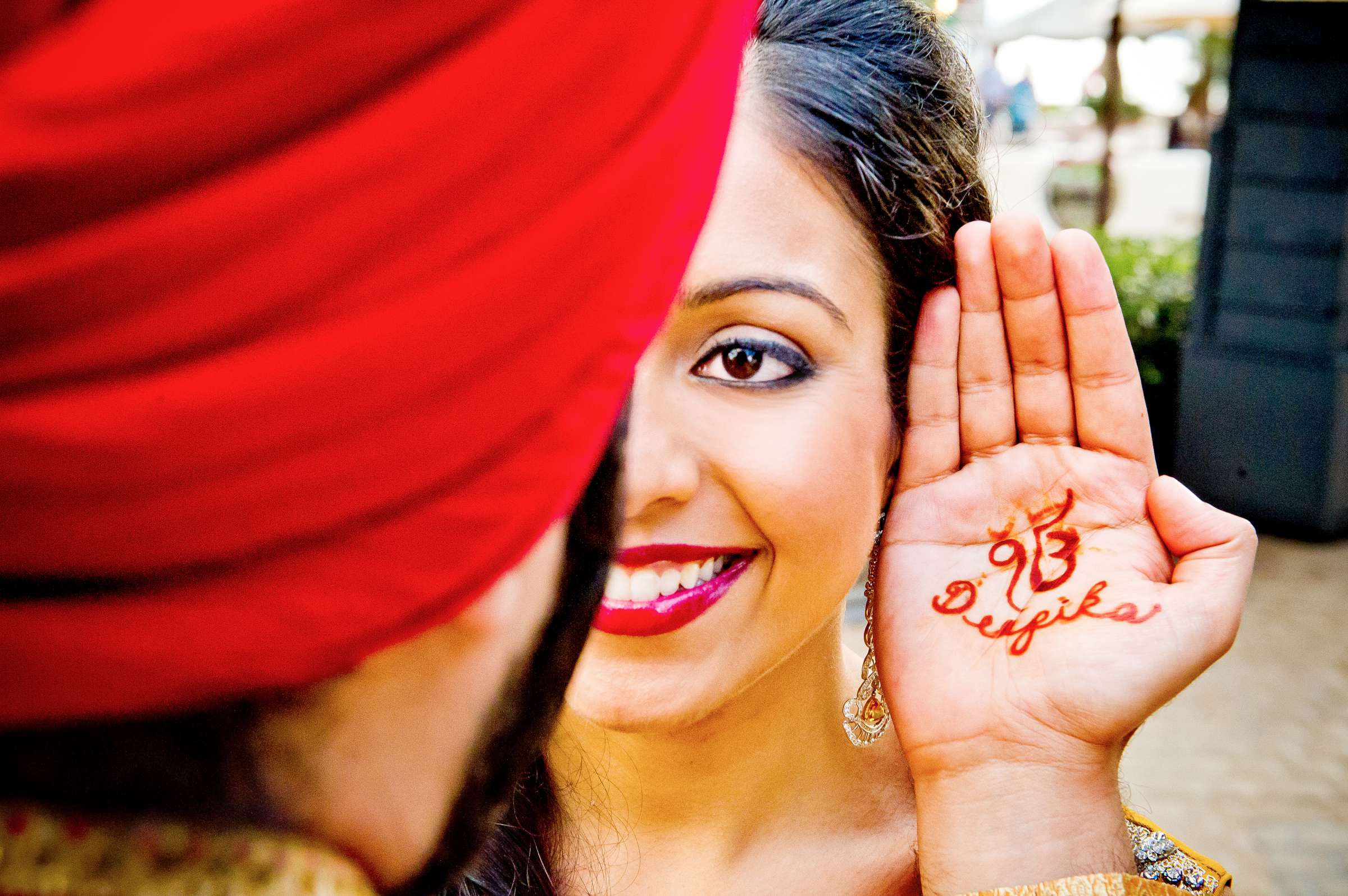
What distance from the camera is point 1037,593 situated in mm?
1860

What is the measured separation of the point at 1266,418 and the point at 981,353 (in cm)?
574

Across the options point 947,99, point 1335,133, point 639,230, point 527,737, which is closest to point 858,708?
point 947,99

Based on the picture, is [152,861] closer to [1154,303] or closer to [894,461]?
[894,461]

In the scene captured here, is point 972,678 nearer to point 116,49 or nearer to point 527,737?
point 527,737

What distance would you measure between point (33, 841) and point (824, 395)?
4.55 ft

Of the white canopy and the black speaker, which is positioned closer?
the black speaker

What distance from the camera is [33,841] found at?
580 millimetres

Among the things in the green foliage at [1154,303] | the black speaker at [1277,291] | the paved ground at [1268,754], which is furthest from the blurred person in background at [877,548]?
the green foliage at [1154,303]

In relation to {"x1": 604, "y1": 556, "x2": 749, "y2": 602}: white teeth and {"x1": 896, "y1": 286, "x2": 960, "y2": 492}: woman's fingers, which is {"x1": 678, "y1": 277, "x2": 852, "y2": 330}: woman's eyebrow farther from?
{"x1": 604, "y1": 556, "x2": 749, "y2": 602}: white teeth

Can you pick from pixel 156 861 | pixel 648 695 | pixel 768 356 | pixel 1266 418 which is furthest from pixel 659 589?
pixel 1266 418

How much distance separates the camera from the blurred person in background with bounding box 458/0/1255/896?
5.69 ft

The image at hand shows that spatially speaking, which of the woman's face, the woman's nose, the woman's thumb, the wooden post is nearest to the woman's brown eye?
the woman's face

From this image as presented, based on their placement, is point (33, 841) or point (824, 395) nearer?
point (33, 841)

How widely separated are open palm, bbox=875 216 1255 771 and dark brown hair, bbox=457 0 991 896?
3.4 inches
